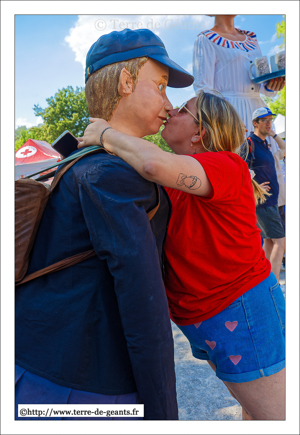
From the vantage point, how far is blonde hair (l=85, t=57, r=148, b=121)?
1.51 m

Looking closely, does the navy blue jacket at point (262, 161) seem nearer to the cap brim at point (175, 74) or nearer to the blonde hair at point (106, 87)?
the cap brim at point (175, 74)

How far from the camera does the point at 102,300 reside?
1.19 metres

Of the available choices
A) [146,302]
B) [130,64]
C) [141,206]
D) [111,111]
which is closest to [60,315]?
[146,302]

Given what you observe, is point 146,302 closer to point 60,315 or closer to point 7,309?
point 60,315

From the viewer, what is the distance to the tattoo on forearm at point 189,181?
140cm

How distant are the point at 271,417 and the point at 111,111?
1.53m

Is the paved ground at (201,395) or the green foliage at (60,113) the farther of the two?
the paved ground at (201,395)

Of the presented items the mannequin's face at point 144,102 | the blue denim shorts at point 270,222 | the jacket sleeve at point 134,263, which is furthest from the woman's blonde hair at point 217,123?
the blue denim shorts at point 270,222

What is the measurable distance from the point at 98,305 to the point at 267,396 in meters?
0.94

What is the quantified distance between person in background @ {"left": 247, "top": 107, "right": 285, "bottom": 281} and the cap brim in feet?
5.25

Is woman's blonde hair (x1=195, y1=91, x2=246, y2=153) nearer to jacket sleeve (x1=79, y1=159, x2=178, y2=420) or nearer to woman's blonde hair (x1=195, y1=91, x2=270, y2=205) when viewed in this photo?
woman's blonde hair (x1=195, y1=91, x2=270, y2=205)

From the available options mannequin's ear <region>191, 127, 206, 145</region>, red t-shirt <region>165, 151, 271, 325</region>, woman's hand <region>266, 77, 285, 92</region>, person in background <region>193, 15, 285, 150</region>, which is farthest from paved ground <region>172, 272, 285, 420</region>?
woman's hand <region>266, 77, 285, 92</region>

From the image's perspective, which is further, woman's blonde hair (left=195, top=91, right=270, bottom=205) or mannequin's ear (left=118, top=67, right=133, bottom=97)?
woman's blonde hair (left=195, top=91, right=270, bottom=205)

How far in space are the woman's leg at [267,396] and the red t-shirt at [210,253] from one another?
360mm
